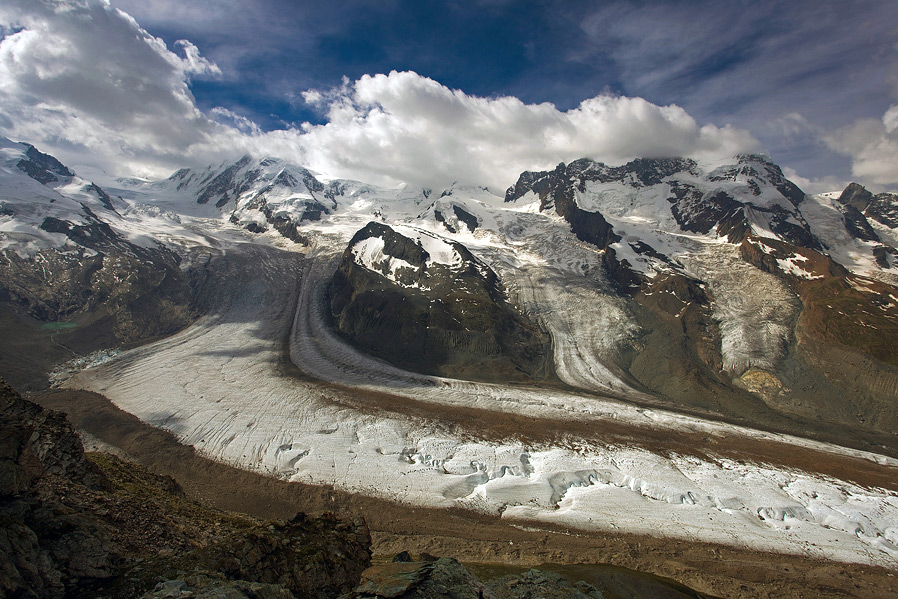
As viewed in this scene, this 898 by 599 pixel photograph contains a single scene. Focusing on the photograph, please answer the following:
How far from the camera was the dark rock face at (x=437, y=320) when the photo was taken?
64.8m

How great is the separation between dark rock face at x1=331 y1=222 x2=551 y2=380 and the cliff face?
46453 millimetres

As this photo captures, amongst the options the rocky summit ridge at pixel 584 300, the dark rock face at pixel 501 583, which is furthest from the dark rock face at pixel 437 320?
the dark rock face at pixel 501 583

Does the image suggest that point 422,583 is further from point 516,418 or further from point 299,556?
point 516,418

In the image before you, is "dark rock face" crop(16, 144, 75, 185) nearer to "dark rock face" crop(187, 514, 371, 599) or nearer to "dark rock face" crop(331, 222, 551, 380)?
"dark rock face" crop(331, 222, 551, 380)

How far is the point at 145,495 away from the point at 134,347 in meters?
62.1

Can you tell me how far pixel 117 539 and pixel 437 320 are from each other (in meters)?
61.7

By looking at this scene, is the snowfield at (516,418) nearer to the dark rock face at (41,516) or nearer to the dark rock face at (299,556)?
the dark rock face at (299,556)

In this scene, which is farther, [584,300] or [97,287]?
[584,300]

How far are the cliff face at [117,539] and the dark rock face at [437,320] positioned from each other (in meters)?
46.5

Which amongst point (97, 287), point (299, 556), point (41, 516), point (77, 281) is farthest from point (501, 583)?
point (77, 281)

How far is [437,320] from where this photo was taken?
237 ft

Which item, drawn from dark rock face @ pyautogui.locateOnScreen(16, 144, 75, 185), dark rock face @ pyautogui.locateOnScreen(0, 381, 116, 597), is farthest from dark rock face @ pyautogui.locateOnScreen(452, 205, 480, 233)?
dark rock face @ pyautogui.locateOnScreen(16, 144, 75, 185)

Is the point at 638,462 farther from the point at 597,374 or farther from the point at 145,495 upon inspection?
the point at 145,495

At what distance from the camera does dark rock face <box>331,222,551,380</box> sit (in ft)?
212
